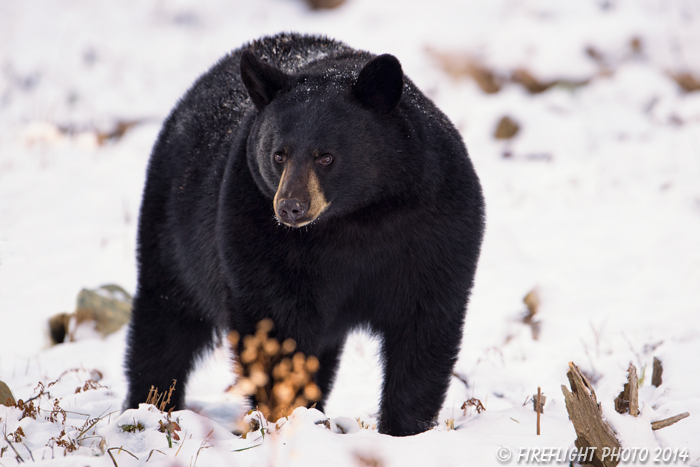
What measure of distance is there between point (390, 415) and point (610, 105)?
29.4 feet

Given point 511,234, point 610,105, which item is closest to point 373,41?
point 610,105

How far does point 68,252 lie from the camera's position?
6949mm

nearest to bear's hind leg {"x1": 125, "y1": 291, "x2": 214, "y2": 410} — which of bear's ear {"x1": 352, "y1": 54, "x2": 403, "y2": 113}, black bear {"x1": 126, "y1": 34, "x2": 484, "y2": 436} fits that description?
black bear {"x1": 126, "y1": 34, "x2": 484, "y2": 436}

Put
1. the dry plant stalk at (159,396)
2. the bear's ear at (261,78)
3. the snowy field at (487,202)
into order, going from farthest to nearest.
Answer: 1. the bear's ear at (261,78)
2. the dry plant stalk at (159,396)
3. the snowy field at (487,202)

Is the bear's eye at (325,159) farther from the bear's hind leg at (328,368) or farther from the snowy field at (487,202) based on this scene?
the bear's hind leg at (328,368)

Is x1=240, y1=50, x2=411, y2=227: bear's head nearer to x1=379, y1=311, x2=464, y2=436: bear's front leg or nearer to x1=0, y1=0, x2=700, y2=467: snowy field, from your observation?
x1=379, y1=311, x2=464, y2=436: bear's front leg

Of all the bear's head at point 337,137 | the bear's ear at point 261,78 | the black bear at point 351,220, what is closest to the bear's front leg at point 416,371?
the black bear at point 351,220

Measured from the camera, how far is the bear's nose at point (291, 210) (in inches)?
100

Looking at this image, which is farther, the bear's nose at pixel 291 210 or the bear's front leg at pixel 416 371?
the bear's front leg at pixel 416 371

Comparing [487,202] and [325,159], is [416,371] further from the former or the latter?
[487,202]

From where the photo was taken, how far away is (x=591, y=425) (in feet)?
7.13

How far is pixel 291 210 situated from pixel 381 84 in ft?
2.33

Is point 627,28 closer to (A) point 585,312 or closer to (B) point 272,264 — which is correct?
(A) point 585,312

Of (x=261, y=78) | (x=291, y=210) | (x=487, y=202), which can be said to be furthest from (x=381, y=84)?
(x=487, y=202)
